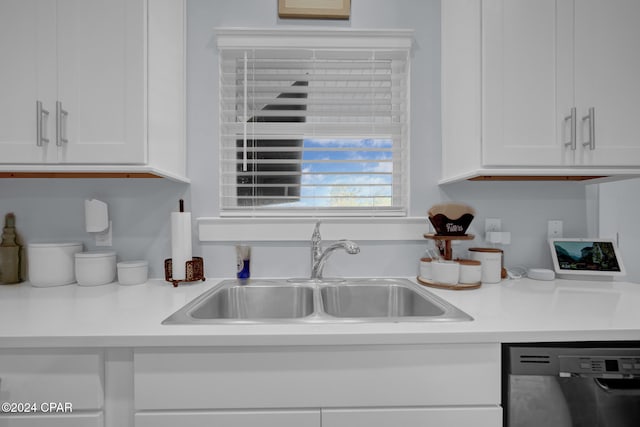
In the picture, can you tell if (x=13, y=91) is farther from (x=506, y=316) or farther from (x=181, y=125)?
(x=506, y=316)

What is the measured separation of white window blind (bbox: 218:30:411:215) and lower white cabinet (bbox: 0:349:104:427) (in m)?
0.88

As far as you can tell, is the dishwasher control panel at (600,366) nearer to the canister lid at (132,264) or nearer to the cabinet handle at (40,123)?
the canister lid at (132,264)

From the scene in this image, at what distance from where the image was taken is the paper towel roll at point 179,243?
1.37m

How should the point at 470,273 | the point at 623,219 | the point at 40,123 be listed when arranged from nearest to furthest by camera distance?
the point at 40,123, the point at 470,273, the point at 623,219

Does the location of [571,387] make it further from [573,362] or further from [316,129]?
[316,129]

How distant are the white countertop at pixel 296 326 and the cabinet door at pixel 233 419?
0.20 metres

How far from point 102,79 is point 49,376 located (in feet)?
3.31

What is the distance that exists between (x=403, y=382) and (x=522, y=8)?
57.9 inches

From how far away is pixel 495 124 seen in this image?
1.23 metres

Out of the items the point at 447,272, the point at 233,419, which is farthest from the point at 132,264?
the point at 447,272


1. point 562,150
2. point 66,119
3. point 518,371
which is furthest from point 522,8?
point 66,119

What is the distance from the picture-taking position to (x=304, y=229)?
5.09 ft

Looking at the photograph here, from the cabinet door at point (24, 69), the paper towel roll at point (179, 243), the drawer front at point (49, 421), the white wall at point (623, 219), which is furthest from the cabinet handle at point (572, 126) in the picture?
the cabinet door at point (24, 69)

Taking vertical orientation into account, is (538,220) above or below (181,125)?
below
